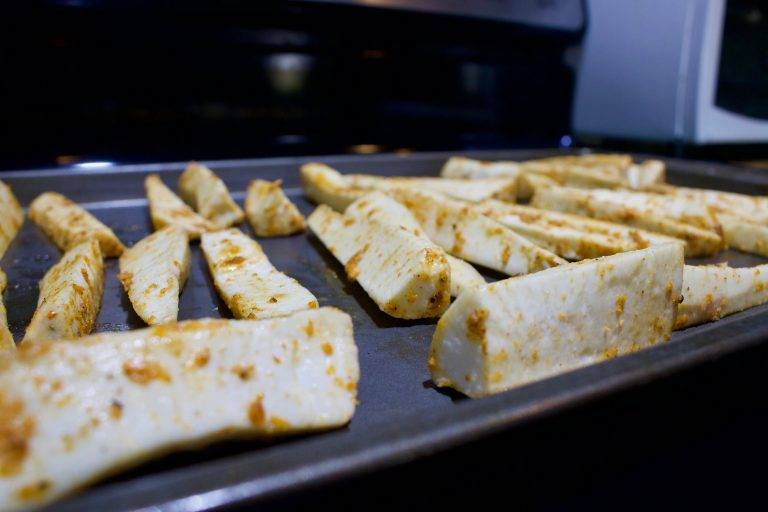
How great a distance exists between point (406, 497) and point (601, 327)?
0.53 m

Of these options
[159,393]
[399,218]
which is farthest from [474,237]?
[159,393]

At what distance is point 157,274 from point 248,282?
21cm

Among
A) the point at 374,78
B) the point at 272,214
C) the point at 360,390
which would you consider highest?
the point at 374,78

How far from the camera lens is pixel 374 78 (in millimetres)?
3059

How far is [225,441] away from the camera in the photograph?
803mm

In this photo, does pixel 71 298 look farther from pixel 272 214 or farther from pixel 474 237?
pixel 474 237

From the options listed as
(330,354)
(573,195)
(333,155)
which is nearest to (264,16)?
(333,155)

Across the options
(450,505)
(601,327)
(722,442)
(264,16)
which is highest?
(264,16)

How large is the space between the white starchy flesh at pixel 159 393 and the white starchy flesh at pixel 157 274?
39 centimetres

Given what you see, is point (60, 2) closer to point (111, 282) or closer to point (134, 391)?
point (111, 282)


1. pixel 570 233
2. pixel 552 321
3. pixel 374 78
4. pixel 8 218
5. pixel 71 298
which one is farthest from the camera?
pixel 374 78

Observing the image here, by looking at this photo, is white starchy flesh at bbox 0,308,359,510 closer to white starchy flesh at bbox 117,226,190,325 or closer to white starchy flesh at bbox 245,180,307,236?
white starchy flesh at bbox 117,226,190,325

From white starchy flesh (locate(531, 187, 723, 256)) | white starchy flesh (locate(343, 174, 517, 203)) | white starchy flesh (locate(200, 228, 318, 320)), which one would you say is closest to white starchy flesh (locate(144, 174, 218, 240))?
white starchy flesh (locate(200, 228, 318, 320))

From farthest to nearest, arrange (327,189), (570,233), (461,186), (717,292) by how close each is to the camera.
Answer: (461,186), (327,189), (570,233), (717,292)
